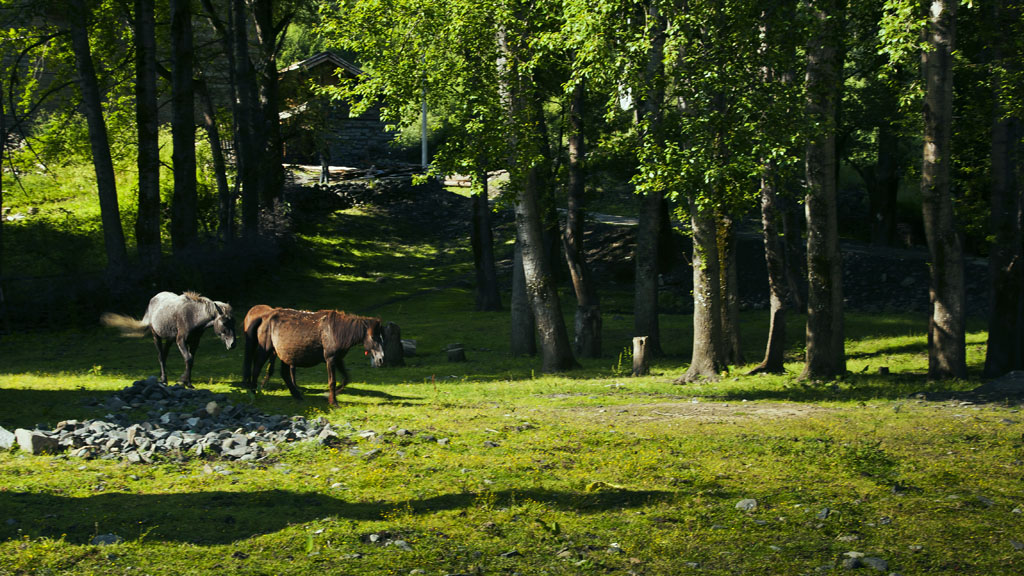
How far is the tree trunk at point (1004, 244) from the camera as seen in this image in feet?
65.7

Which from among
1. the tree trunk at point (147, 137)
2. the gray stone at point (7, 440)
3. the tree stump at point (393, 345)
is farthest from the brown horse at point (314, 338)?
the tree trunk at point (147, 137)

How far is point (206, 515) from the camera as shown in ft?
29.0

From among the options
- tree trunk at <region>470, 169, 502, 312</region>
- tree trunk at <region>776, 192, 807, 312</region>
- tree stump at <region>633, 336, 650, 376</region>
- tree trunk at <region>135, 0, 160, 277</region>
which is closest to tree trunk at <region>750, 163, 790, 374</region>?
tree stump at <region>633, 336, 650, 376</region>

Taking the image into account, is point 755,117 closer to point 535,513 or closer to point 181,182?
point 535,513

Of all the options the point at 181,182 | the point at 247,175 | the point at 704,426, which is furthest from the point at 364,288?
the point at 704,426

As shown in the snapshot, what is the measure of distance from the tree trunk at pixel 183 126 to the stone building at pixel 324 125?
989cm

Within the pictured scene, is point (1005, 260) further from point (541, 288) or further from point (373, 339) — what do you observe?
point (373, 339)

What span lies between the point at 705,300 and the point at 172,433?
11991 mm

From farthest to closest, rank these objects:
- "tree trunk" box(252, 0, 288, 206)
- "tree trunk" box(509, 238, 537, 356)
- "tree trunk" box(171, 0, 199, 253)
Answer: "tree trunk" box(252, 0, 288, 206) → "tree trunk" box(171, 0, 199, 253) → "tree trunk" box(509, 238, 537, 356)

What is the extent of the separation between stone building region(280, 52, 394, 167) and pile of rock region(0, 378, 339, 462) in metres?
31.0

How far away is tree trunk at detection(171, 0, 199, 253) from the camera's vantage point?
107ft

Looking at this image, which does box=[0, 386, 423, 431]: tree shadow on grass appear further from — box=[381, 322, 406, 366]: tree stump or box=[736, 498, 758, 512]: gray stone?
box=[736, 498, 758, 512]: gray stone

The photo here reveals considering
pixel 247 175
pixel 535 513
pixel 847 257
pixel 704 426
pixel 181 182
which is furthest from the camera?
pixel 847 257

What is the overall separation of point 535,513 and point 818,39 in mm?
13255
